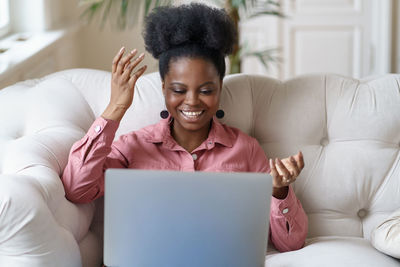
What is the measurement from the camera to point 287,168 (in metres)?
1.48

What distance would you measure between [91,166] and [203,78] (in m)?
0.40

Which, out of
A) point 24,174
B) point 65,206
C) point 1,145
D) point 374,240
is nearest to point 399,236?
point 374,240

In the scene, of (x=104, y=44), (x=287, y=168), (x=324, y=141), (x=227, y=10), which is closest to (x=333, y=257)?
(x=287, y=168)

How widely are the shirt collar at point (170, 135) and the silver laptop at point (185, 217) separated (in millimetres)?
488

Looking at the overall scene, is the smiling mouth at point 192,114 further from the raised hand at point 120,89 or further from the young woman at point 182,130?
the raised hand at point 120,89

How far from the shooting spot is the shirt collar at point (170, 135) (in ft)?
5.72

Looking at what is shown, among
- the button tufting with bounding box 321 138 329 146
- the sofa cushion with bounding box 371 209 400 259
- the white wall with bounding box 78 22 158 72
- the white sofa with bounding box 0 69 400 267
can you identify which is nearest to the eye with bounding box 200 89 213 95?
the white sofa with bounding box 0 69 400 267

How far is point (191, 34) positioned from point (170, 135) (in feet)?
1.00

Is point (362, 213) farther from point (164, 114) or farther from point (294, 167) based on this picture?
point (164, 114)

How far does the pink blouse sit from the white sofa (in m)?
0.07

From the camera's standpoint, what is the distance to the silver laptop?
1248 mm

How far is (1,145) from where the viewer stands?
170cm

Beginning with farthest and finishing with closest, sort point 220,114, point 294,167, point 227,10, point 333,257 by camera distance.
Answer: point 227,10 < point 220,114 < point 333,257 < point 294,167

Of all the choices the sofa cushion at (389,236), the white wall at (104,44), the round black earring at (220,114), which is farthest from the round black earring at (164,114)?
the white wall at (104,44)
